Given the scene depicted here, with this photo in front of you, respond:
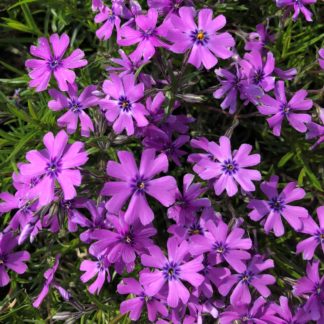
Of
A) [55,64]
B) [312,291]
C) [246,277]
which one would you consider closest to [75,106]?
[55,64]

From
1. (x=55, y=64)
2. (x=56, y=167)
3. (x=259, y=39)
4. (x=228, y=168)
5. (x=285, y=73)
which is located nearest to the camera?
(x=56, y=167)

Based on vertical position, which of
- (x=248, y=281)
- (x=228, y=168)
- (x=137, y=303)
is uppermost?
(x=228, y=168)

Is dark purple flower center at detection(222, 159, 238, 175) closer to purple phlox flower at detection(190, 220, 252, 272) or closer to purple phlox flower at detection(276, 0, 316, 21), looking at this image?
purple phlox flower at detection(190, 220, 252, 272)

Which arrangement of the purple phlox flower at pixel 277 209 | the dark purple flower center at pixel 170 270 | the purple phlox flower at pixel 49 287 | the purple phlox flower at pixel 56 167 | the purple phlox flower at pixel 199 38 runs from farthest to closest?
1. the purple phlox flower at pixel 49 287
2. the purple phlox flower at pixel 277 209
3. the dark purple flower center at pixel 170 270
4. the purple phlox flower at pixel 199 38
5. the purple phlox flower at pixel 56 167

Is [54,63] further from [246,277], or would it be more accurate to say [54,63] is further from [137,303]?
[246,277]

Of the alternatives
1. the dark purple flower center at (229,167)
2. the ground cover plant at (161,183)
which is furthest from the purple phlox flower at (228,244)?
the dark purple flower center at (229,167)

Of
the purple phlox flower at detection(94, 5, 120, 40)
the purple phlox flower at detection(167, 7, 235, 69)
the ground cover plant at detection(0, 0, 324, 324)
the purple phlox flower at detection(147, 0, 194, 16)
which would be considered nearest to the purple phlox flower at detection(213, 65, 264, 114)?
the ground cover plant at detection(0, 0, 324, 324)

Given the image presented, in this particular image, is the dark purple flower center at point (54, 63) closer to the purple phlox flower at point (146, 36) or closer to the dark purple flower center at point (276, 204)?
the purple phlox flower at point (146, 36)
